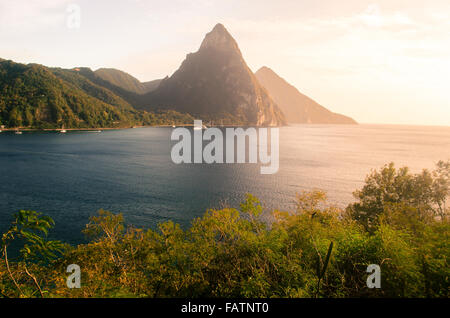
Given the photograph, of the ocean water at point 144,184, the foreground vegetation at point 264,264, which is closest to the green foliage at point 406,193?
the foreground vegetation at point 264,264

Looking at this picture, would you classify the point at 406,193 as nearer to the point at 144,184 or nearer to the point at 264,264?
the point at 264,264

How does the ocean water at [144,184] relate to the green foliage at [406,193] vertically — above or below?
below

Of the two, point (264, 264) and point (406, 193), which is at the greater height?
point (406, 193)

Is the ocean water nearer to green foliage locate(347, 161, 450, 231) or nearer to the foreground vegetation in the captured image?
the foreground vegetation

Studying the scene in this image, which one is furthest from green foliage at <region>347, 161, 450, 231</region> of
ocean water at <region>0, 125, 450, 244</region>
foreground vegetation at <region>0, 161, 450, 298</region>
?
ocean water at <region>0, 125, 450, 244</region>

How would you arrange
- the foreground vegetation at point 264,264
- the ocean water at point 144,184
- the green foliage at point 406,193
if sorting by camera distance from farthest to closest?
the ocean water at point 144,184, the green foliage at point 406,193, the foreground vegetation at point 264,264

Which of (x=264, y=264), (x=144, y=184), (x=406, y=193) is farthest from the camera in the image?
(x=144, y=184)

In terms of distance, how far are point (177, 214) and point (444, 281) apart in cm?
3836

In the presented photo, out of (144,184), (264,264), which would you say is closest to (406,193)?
(264,264)

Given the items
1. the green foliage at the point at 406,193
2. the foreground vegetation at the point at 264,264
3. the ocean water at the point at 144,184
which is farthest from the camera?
the ocean water at the point at 144,184

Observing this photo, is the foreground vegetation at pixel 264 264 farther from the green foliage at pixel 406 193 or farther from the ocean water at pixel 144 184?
the ocean water at pixel 144 184

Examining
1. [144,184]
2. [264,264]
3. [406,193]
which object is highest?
[406,193]

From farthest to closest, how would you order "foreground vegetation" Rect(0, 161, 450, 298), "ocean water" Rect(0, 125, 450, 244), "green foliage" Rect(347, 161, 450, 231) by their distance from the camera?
"ocean water" Rect(0, 125, 450, 244)
"green foliage" Rect(347, 161, 450, 231)
"foreground vegetation" Rect(0, 161, 450, 298)

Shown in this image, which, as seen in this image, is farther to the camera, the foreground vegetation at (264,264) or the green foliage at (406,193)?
the green foliage at (406,193)
